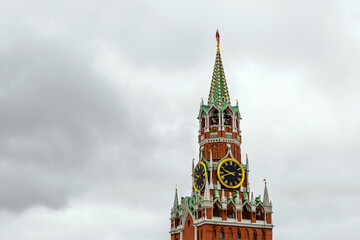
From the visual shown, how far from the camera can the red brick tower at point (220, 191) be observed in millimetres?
138500

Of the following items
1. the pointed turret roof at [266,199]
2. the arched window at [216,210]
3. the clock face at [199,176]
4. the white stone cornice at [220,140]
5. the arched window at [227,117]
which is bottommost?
the arched window at [216,210]

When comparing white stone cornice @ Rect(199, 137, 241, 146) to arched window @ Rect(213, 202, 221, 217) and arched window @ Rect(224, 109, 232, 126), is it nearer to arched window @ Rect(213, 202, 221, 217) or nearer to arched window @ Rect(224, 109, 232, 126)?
arched window @ Rect(224, 109, 232, 126)

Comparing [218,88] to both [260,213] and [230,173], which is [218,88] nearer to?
[230,173]

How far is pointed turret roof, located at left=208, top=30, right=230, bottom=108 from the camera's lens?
151m

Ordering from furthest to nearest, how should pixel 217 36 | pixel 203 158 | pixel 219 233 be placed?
1. pixel 217 36
2. pixel 203 158
3. pixel 219 233

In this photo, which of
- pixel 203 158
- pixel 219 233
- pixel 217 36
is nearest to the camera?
pixel 219 233

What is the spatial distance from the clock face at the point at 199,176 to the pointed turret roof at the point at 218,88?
13.4 m

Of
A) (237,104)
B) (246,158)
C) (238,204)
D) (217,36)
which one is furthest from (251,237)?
(217,36)

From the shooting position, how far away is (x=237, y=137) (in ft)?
490

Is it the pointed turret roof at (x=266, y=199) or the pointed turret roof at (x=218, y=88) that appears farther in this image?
the pointed turret roof at (x=218, y=88)

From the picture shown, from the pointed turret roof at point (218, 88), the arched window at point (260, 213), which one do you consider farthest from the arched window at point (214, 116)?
the arched window at point (260, 213)

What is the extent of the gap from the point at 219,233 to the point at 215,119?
82.0 feet

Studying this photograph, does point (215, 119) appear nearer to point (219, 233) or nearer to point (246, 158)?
point (246, 158)

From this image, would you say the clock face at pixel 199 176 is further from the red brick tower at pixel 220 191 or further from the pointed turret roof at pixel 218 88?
the pointed turret roof at pixel 218 88
